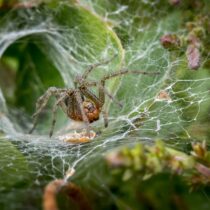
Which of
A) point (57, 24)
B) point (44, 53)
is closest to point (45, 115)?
point (44, 53)

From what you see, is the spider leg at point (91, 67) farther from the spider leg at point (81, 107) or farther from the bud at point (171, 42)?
the bud at point (171, 42)

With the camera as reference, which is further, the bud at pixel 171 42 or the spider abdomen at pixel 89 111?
the spider abdomen at pixel 89 111

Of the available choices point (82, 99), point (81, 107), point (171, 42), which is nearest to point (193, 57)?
point (171, 42)

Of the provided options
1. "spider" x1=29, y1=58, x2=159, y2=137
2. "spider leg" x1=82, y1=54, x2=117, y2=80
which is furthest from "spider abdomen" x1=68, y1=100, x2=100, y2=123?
"spider leg" x1=82, y1=54, x2=117, y2=80

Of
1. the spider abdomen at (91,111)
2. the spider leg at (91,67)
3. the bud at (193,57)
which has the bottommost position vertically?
the spider abdomen at (91,111)

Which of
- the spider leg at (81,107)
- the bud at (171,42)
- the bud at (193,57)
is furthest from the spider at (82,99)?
the bud at (193,57)

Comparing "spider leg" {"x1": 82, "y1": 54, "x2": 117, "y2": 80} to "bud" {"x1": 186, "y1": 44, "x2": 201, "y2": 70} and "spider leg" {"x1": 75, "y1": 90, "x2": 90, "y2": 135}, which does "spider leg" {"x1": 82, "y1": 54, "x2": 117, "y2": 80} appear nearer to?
"spider leg" {"x1": 75, "y1": 90, "x2": 90, "y2": 135}

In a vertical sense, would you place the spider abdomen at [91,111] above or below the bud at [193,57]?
below

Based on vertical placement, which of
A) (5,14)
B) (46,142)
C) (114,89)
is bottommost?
(46,142)

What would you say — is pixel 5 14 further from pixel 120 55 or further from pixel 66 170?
pixel 66 170
